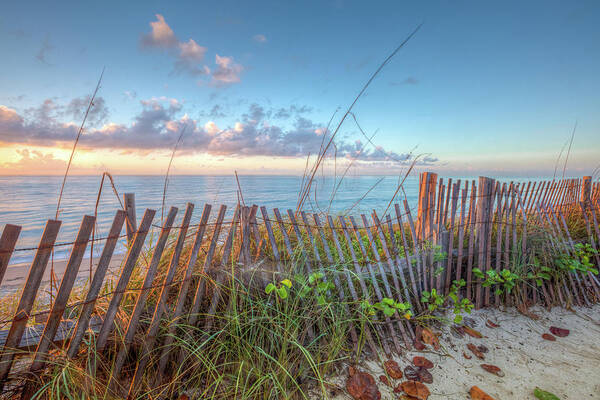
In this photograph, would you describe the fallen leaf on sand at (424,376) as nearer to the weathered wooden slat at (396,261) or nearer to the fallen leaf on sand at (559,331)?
the weathered wooden slat at (396,261)

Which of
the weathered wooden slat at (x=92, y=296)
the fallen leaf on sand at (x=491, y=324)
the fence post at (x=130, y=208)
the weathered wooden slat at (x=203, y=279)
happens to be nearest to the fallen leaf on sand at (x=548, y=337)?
the fallen leaf on sand at (x=491, y=324)

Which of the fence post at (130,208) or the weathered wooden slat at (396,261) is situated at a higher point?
the fence post at (130,208)

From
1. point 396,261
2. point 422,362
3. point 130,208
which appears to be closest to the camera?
point 422,362

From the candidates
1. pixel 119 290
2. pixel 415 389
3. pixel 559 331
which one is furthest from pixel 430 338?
pixel 119 290

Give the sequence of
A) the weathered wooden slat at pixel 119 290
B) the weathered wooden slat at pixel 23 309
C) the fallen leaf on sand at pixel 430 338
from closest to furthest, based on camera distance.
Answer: the weathered wooden slat at pixel 23 309 → the weathered wooden slat at pixel 119 290 → the fallen leaf on sand at pixel 430 338

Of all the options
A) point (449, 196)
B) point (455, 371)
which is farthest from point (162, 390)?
point (449, 196)

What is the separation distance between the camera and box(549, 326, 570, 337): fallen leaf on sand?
110 inches

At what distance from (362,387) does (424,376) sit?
0.58 metres

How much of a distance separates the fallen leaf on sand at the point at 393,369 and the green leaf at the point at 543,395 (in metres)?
0.97

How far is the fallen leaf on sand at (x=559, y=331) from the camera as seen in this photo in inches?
110

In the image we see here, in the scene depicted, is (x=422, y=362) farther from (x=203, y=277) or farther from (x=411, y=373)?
(x=203, y=277)

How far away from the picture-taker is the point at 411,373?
7.17ft

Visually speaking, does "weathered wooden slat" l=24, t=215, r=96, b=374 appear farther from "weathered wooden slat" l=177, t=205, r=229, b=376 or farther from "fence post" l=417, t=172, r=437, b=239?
"fence post" l=417, t=172, r=437, b=239

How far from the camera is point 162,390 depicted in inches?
72.8
